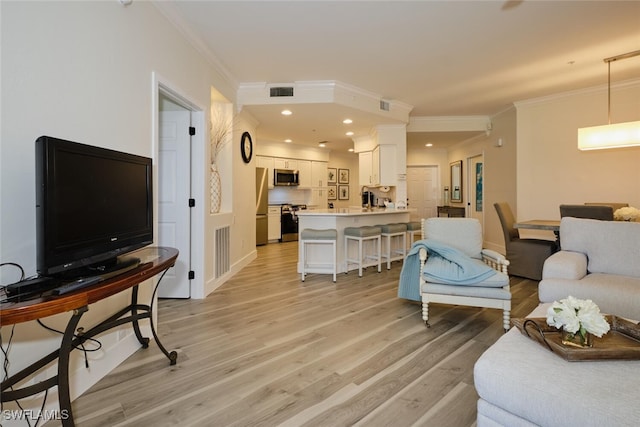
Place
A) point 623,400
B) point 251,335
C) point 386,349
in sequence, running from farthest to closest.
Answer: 1. point 251,335
2. point 386,349
3. point 623,400

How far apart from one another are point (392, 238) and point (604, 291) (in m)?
3.38

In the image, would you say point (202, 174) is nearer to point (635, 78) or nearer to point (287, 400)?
point (287, 400)

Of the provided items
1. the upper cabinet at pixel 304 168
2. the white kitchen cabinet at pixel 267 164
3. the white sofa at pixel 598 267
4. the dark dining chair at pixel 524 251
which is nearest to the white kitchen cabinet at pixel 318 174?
the upper cabinet at pixel 304 168

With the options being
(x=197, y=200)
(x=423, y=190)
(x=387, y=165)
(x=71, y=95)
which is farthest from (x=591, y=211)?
(x=423, y=190)

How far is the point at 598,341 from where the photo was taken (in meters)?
1.33

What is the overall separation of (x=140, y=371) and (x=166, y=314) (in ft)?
3.35

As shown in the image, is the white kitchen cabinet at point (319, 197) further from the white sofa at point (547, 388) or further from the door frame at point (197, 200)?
the white sofa at point (547, 388)

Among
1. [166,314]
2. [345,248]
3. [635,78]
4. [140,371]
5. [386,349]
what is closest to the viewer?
[140,371]

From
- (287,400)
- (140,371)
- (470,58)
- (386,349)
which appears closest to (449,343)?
(386,349)

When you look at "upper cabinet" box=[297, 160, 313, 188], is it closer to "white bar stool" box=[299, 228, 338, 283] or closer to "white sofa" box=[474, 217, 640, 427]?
"white bar stool" box=[299, 228, 338, 283]

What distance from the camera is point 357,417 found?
1560 millimetres

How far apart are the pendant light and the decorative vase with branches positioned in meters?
4.49

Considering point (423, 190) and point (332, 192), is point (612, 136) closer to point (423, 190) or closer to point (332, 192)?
point (423, 190)

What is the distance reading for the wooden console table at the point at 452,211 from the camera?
24.7ft
